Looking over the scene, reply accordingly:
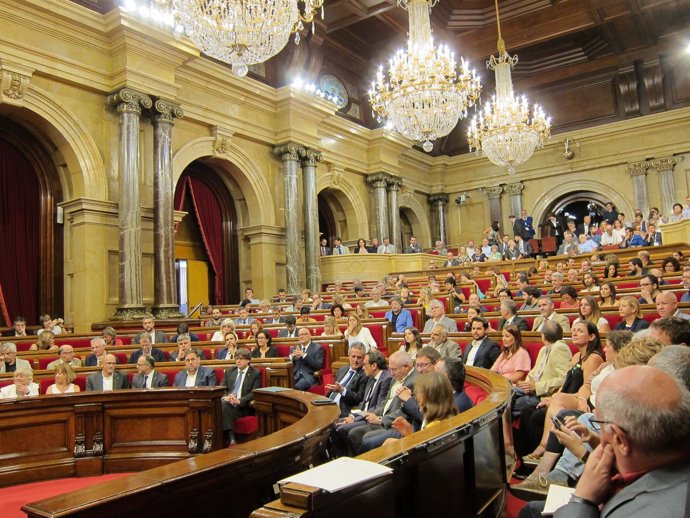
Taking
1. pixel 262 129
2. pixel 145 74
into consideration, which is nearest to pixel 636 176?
pixel 262 129

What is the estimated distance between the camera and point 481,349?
4590 mm

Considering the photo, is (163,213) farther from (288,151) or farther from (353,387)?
(353,387)

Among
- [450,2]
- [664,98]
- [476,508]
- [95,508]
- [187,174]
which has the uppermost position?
[450,2]

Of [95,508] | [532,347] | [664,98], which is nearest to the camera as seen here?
[95,508]

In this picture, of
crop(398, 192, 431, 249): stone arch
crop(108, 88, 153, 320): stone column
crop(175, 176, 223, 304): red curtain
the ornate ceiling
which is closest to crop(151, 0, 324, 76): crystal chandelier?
crop(108, 88, 153, 320): stone column

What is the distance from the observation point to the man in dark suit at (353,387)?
4145 mm

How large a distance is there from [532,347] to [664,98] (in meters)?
13.7

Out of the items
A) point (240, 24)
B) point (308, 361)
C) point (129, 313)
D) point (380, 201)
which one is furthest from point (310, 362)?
point (380, 201)

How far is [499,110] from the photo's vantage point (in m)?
10.2

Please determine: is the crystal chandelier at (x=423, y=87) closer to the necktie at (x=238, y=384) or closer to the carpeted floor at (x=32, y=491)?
the necktie at (x=238, y=384)

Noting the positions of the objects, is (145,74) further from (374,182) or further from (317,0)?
(374,182)

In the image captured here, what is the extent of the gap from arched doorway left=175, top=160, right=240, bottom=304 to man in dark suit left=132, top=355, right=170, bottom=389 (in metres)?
7.51

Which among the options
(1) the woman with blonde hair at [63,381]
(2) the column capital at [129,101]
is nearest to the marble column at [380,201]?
(2) the column capital at [129,101]

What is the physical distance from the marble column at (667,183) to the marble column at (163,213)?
483 inches
